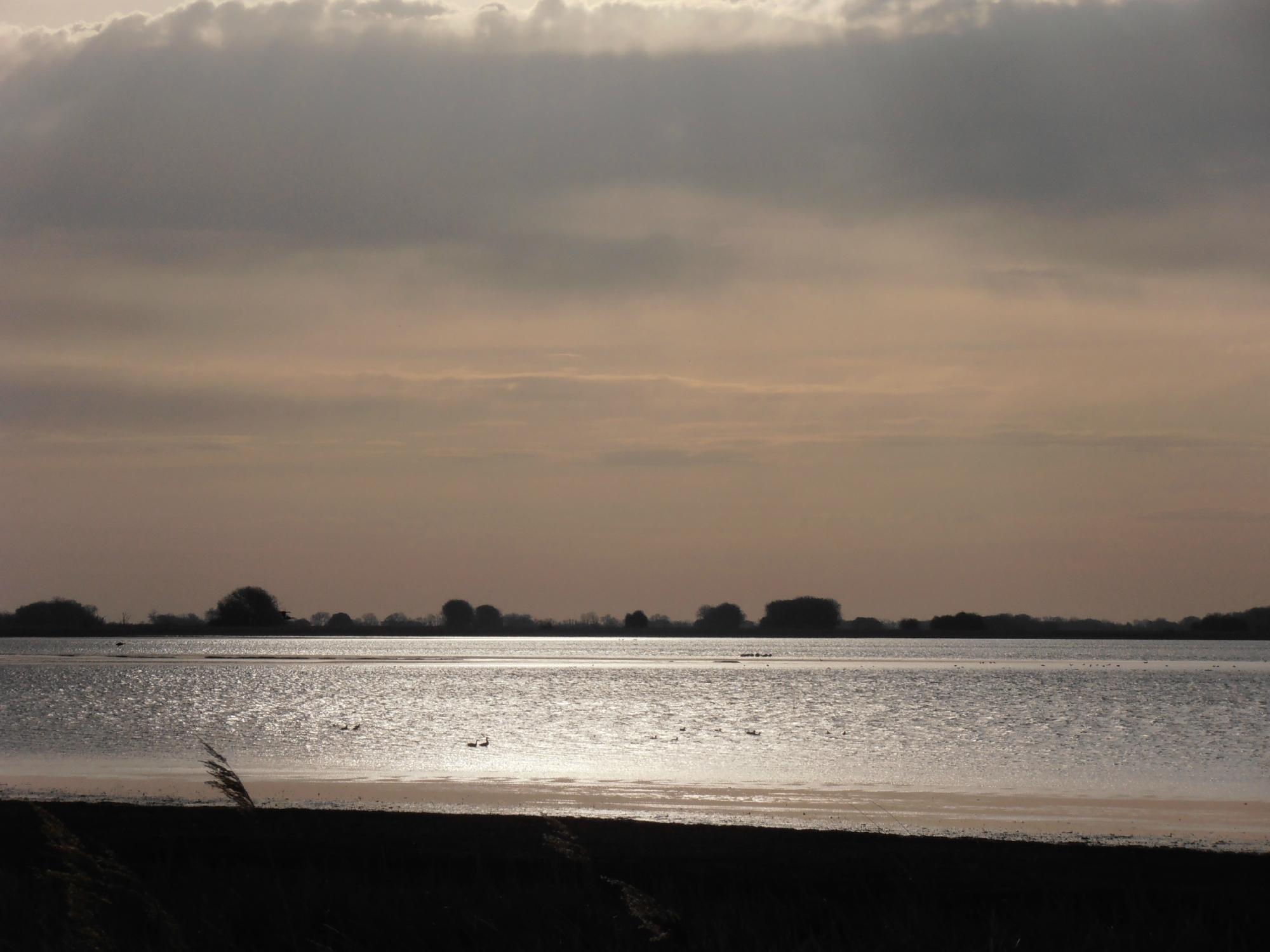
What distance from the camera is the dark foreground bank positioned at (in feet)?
30.1

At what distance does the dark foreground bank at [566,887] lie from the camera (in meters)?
9.18

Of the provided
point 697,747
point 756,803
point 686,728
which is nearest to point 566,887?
point 756,803

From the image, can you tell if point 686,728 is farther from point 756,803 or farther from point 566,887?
point 566,887

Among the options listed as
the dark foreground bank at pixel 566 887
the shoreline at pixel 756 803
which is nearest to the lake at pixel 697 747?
the shoreline at pixel 756 803

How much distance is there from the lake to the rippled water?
259 mm

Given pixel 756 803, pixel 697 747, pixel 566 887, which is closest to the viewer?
pixel 566 887

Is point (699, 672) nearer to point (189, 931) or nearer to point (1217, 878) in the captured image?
point (1217, 878)

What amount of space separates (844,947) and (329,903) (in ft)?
16.2

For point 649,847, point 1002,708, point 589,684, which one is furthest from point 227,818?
point 589,684

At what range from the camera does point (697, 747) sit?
56.8 m

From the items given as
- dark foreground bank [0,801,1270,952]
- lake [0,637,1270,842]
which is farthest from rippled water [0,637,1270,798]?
dark foreground bank [0,801,1270,952]

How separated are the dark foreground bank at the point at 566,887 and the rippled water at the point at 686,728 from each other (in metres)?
Result: 17.7

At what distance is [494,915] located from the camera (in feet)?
36.6

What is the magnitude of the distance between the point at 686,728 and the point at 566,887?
56.0 metres
